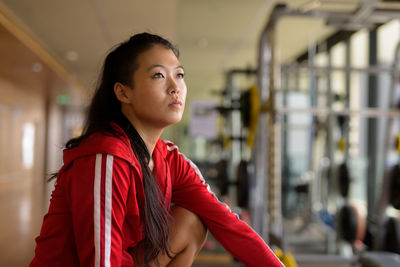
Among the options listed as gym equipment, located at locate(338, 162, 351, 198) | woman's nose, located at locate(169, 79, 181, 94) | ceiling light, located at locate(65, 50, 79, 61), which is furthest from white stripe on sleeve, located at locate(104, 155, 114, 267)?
ceiling light, located at locate(65, 50, 79, 61)

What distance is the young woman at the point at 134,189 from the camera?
31.9 inches

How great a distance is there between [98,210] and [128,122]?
0.28 metres

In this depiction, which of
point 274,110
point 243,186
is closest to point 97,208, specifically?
point 274,110

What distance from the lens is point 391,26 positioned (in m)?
3.65

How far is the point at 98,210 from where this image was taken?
2.58ft

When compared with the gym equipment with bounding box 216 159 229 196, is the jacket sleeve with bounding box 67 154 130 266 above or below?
above

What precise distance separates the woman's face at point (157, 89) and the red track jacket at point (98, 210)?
0.09 metres

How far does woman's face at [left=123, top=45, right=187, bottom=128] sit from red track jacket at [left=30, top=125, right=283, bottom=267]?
0.09 meters

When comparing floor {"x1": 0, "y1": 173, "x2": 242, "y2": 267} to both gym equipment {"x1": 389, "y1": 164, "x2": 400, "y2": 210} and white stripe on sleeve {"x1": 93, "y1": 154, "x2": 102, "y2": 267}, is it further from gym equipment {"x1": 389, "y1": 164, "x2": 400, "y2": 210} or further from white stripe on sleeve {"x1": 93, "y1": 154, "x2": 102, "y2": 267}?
white stripe on sleeve {"x1": 93, "y1": 154, "x2": 102, "y2": 267}

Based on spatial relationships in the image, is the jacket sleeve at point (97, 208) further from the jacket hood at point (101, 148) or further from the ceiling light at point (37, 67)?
the ceiling light at point (37, 67)

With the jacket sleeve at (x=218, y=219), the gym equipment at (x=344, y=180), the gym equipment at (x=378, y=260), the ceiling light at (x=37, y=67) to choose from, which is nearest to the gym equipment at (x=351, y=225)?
the gym equipment at (x=344, y=180)

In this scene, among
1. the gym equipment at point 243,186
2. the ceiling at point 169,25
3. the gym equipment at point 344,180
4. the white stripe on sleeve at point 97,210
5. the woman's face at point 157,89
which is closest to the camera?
the white stripe on sleeve at point 97,210

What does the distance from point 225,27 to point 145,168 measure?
418cm

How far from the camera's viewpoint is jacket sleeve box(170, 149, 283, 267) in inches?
41.8
